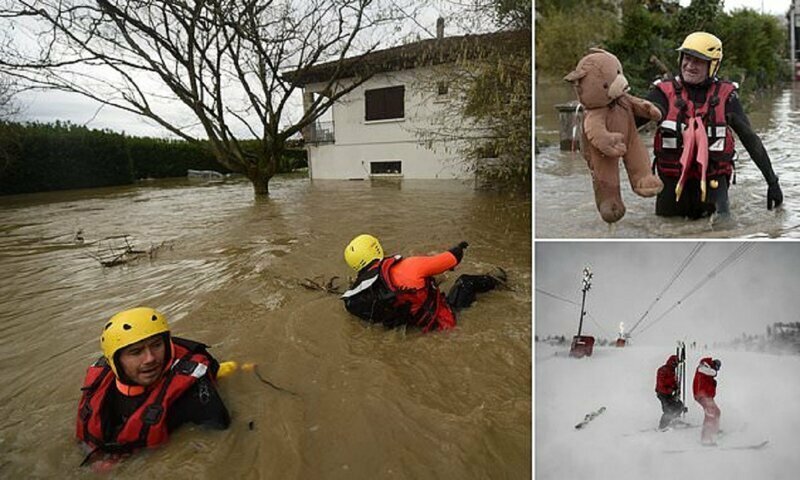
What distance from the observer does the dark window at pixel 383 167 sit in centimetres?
1302

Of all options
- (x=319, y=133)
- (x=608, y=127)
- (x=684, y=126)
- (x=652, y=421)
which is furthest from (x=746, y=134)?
(x=319, y=133)

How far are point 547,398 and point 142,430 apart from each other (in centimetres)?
168

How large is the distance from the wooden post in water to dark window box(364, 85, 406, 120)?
1040cm

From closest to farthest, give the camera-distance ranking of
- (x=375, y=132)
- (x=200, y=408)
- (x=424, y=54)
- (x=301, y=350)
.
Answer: (x=200, y=408)
(x=301, y=350)
(x=424, y=54)
(x=375, y=132)

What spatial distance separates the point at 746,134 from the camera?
1.70 m

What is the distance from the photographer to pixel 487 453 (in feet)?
5.75

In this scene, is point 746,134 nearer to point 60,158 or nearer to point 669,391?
point 669,391

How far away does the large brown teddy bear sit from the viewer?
4.69ft

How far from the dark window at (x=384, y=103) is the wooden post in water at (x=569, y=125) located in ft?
34.1

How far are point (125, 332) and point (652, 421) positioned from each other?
5.75ft

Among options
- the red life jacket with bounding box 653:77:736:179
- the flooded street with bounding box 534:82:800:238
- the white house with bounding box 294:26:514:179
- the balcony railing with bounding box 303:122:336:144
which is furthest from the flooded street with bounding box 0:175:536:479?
the balcony railing with bounding box 303:122:336:144

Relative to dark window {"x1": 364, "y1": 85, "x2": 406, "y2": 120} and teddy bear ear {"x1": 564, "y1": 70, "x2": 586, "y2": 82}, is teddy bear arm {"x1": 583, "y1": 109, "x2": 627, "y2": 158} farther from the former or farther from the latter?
dark window {"x1": 364, "y1": 85, "x2": 406, "y2": 120}

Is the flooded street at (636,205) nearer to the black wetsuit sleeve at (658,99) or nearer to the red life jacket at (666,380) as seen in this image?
the black wetsuit sleeve at (658,99)

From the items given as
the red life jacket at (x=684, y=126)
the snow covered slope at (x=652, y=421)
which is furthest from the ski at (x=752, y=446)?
the red life jacket at (x=684, y=126)
